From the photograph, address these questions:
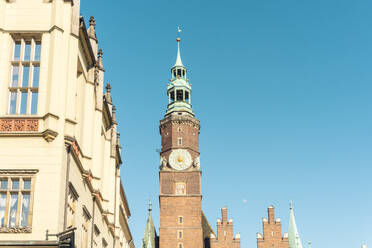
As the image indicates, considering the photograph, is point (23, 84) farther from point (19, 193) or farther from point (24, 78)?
point (19, 193)

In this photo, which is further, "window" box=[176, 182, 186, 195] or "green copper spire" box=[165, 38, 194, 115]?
"green copper spire" box=[165, 38, 194, 115]

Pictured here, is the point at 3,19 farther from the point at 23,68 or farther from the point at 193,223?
the point at 193,223

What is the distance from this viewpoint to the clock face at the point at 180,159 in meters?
82.3

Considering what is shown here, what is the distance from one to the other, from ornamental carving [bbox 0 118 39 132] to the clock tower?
2322 inches

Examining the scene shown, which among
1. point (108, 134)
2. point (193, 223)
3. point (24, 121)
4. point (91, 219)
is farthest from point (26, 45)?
point (193, 223)

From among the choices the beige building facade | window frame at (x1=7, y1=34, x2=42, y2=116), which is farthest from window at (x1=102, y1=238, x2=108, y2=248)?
window frame at (x1=7, y1=34, x2=42, y2=116)

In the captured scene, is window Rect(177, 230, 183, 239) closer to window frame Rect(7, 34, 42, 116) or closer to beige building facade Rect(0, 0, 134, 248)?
beige building facade Rect(0, 0, 134, 248)

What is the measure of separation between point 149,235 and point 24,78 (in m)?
64.5

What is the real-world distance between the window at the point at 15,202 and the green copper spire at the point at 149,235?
206 ft

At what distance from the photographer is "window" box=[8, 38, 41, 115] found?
2078cm

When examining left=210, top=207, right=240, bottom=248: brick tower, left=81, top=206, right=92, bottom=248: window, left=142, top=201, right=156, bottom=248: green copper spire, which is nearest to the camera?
left=81, top=206, right=92, bottom=248: window

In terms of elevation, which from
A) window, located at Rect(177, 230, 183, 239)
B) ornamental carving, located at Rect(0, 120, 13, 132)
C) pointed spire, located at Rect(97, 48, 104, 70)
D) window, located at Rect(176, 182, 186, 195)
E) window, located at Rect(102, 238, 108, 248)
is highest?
window, located at Rect(176, 182, 186, 195)

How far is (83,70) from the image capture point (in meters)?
24.8

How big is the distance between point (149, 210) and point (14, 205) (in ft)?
233
